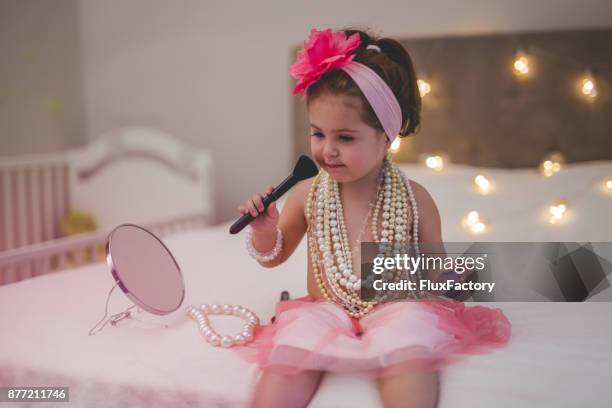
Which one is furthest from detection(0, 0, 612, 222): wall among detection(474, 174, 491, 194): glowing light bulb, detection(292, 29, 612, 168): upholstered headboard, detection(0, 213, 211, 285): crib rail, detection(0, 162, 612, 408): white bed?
detection(0, 162, 612, 408): white bed

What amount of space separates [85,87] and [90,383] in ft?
6.47

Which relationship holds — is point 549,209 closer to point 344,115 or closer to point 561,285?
point 561,285

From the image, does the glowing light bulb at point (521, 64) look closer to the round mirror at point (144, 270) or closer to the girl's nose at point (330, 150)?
the girl's nose at point (330, 150)

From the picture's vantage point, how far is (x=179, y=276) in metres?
0.98

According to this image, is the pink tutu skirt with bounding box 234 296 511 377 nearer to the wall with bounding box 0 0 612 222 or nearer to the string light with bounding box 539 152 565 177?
the string light with bounding box 539 152 565 177

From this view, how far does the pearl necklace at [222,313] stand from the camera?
2.83 feet

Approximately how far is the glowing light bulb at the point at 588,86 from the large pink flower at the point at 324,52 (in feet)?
3.70

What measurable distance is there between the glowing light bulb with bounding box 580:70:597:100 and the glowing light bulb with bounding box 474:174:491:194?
1.52 feet

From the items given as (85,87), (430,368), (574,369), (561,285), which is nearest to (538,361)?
(574,369)

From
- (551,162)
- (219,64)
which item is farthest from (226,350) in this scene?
(219,64)

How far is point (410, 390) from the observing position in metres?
0.69

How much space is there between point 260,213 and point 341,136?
0.18 metres

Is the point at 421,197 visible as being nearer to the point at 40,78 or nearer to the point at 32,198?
the point at 32,198

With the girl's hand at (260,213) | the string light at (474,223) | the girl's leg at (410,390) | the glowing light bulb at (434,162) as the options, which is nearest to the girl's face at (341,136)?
the girl's hand at (260,213)
